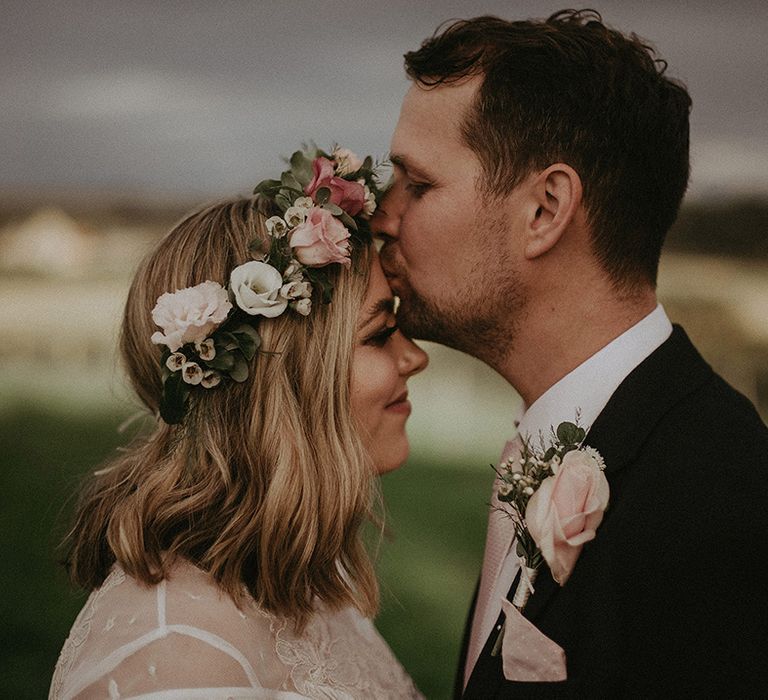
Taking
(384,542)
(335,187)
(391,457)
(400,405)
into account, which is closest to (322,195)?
(335,187)

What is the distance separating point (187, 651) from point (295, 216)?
0.95 m

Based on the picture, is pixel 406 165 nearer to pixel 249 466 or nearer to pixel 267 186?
pixel 267 186

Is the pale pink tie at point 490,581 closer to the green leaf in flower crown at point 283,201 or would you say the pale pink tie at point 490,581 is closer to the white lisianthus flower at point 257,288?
the white lisianthus flower at point 257,288

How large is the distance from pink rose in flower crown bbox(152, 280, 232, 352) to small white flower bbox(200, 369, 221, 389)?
0.08m

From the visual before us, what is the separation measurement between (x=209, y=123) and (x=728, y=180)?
2.73 metres

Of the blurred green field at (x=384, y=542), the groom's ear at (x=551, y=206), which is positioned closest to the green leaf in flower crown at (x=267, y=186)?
the groom's ear at (x=551, y=206)

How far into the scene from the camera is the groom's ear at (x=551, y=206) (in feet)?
7.13

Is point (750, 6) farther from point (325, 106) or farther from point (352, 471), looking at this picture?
point (352, 471)

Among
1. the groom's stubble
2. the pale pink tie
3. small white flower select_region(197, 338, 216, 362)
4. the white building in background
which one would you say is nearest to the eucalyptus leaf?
the pale pink tie

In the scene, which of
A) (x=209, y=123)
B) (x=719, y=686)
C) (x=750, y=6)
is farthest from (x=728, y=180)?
(x=719, y=686)

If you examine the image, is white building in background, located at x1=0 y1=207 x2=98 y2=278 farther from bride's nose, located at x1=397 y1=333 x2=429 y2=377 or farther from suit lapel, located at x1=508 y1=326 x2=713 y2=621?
suit lapel, located at x1=508 y1=326 x2=713 y2=621

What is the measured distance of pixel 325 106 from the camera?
478 cm

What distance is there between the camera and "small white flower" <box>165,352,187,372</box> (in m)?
1.94

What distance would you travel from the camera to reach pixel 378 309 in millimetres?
2227
